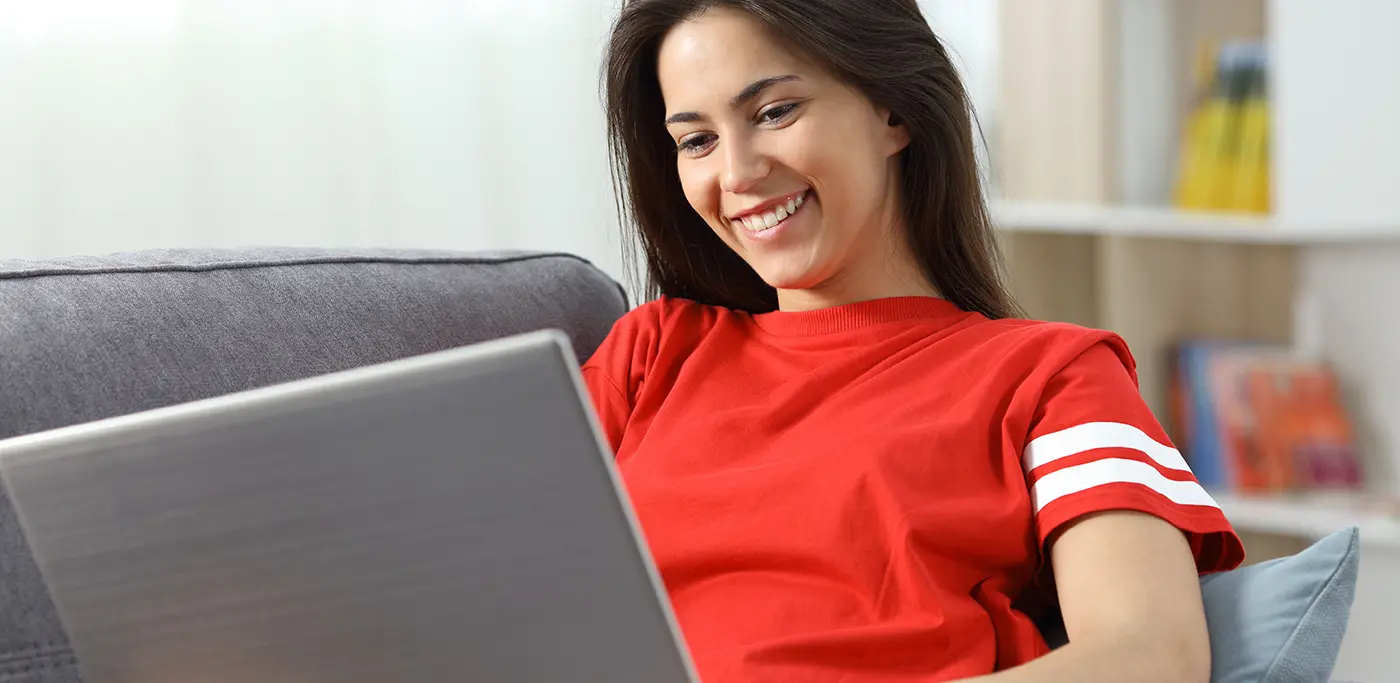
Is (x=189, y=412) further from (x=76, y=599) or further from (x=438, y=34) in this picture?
(x=438, y=34)

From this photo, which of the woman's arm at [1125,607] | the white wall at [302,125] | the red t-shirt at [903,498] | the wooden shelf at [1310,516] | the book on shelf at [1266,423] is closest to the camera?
the woman's arm at [1125,607]

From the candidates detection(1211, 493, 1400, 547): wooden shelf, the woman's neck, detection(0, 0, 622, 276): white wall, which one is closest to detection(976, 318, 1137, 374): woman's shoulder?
the woman's neck

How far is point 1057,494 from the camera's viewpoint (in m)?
1.02

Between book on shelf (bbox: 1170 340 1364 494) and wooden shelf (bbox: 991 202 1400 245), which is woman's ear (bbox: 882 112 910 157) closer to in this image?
wooden shelf (bbox: 991 202 1400 245)

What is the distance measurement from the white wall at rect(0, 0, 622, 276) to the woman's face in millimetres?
1075

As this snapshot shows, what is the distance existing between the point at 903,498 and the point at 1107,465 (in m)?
0.14

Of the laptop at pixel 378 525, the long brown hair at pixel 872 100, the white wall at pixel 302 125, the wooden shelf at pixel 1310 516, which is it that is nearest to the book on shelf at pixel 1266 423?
the wooden shelf at pixel 1310 516

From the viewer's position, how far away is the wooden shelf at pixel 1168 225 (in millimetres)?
2436

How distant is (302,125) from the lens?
2.21m

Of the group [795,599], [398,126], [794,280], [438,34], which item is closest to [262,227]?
[398,126]

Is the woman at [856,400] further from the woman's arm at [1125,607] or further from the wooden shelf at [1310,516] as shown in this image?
the wooden shelf at [1310,516]

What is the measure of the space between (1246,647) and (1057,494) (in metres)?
0.16

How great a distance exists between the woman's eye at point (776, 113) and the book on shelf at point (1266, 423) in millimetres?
1685

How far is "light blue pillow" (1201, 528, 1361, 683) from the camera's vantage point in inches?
37.1
